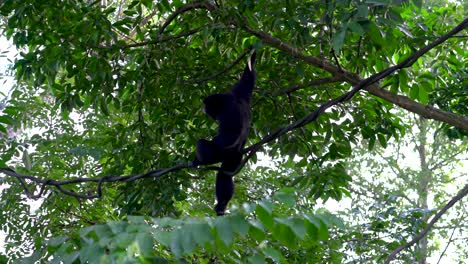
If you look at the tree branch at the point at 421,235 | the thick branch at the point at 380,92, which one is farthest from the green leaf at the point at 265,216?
the thick branch at the point at 380,92

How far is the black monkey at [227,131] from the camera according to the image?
5223 mm

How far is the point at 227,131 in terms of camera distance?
525 cm

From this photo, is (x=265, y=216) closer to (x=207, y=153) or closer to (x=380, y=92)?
(x=207, y=153)

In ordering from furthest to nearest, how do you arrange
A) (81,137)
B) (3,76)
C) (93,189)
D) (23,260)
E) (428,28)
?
(3,76) < (81,137) < (93,189) < (428,28) < (23,260)

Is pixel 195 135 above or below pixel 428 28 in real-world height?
below

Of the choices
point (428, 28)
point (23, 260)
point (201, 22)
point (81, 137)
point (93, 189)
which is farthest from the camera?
point (81, 137)

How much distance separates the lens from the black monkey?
5.22m

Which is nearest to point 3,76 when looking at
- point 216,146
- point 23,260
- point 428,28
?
point 216,146

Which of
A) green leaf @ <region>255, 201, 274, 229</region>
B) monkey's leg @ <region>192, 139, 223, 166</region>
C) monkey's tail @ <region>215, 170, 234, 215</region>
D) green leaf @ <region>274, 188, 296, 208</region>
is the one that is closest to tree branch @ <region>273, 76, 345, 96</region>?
monkey's leg @ <region>192, 139, 223, 166</region>

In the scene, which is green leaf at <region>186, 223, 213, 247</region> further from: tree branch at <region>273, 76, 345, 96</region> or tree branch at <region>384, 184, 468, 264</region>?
tree branch at <region>273, 76, 345, 96</region>

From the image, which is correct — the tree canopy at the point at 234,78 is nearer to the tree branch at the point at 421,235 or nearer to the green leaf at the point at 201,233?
the tree branch at the point at 421,235

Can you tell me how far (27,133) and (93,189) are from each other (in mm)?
3908

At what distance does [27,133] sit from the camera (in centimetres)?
1117

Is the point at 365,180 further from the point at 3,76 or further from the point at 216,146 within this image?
the point at 216,146
